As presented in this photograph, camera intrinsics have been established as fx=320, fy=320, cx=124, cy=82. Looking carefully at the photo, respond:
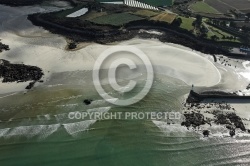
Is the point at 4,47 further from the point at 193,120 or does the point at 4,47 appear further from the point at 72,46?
the point at 193,120

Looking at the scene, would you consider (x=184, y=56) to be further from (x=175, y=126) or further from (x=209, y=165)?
(x=209, y=165)

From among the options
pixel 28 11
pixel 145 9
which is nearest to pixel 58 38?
pixel 28 11

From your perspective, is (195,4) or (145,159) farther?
(195,4)

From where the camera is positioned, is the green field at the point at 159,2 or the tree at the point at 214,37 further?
the green field at the point at 159,2

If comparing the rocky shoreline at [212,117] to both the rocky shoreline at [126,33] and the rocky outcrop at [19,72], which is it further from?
the rocky outcrop at [19,72]

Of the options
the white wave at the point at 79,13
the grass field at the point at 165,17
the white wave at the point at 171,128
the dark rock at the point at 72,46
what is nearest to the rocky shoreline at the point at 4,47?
the dark rock at the point at 72,46

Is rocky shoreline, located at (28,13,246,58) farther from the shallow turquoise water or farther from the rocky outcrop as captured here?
the shallow turquoise water

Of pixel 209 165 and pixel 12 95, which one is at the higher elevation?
pixel 12 95
